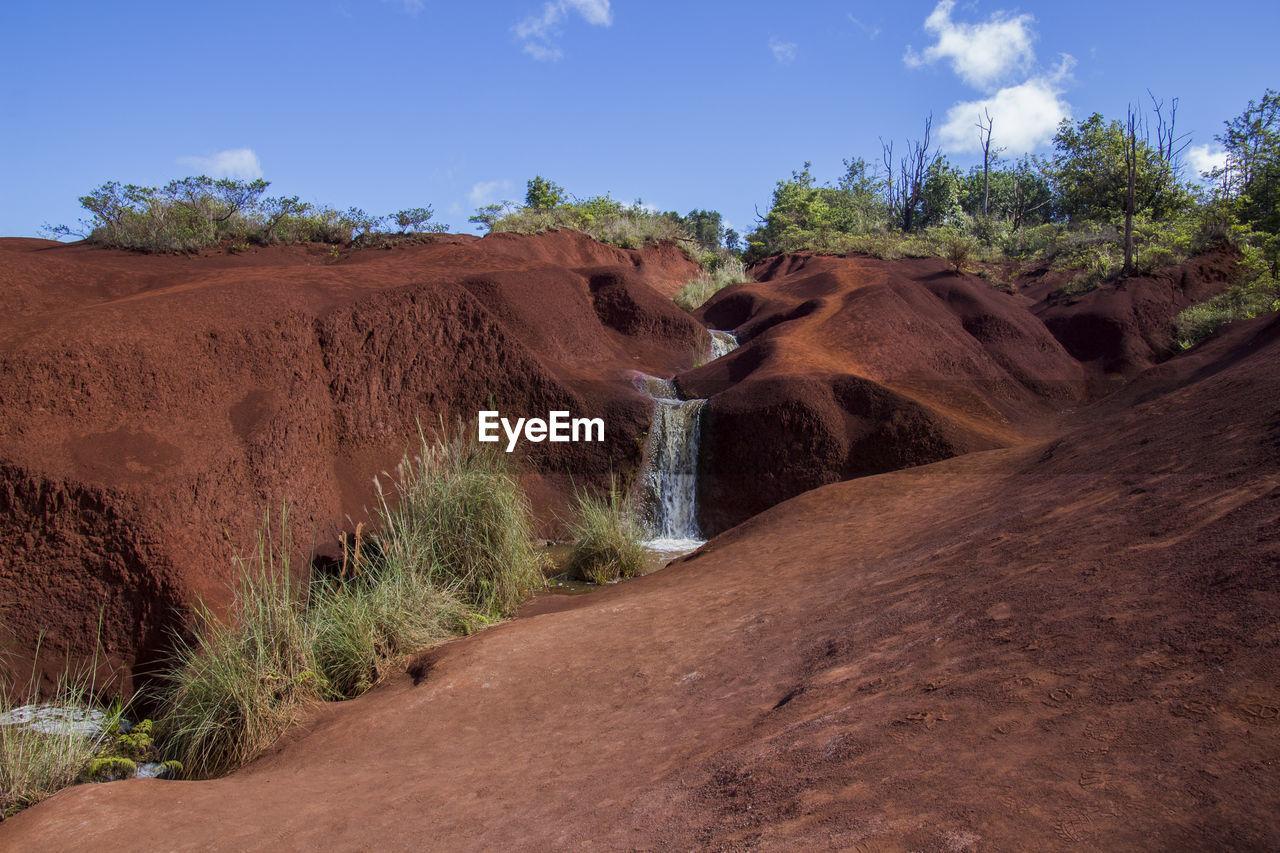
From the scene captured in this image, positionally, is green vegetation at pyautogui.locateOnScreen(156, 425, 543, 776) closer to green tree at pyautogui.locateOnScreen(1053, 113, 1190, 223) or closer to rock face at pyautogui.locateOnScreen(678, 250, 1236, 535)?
rock face at pyautogui.locateOnScreen(678, 250, 1236, 535)

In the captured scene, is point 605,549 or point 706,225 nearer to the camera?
point 605,549

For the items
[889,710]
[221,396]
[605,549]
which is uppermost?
[221,396]

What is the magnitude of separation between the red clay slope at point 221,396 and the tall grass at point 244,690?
59.8 inches

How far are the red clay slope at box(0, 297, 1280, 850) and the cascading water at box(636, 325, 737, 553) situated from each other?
5108mm

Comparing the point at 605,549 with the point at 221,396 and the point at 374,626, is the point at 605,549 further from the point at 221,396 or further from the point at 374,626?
the point at 221,396

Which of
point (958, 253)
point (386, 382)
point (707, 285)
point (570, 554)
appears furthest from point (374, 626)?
point (958, 253)

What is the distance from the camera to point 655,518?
1118 cm

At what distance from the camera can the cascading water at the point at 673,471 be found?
11.2 metres

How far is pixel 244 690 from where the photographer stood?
185 inches

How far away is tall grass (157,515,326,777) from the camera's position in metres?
4.68

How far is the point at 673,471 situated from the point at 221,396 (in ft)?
19.6

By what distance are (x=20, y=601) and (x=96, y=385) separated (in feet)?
6.40

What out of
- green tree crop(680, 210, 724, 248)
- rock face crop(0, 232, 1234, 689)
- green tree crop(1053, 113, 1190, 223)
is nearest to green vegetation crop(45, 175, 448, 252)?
rock face crop(0, 232, 1234, 689)

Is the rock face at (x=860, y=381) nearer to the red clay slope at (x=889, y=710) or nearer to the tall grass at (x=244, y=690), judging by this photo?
the red clay slope at (x=889, y=710)
